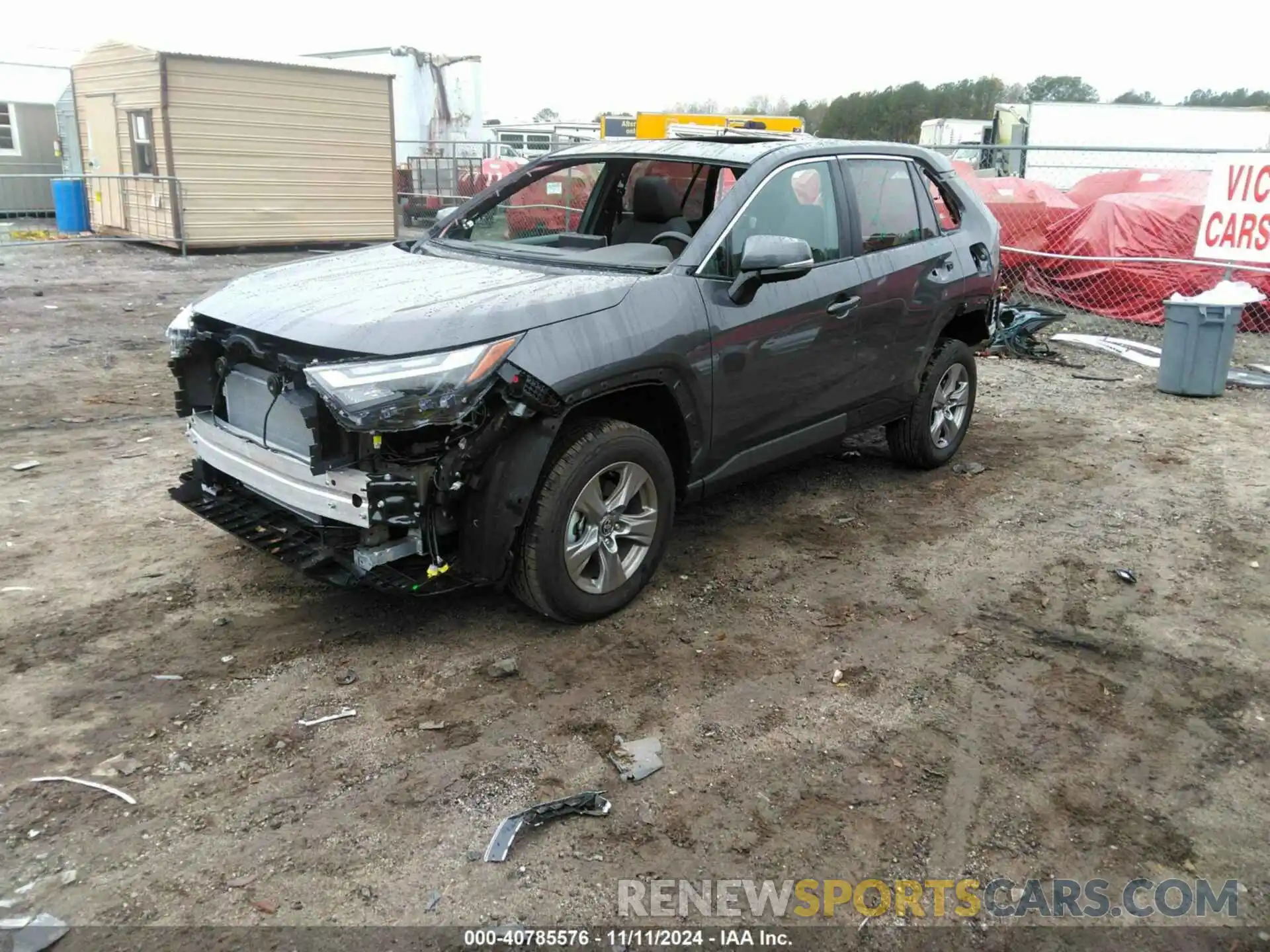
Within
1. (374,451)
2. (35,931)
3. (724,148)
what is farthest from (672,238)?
(35,931)

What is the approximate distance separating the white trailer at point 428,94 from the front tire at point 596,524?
21452 millimetres

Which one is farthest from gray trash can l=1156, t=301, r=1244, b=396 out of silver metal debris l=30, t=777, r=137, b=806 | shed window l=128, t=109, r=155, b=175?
shed window l=128, t=109, r=155, b=175

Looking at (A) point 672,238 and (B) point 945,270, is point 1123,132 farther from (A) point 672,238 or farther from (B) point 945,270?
(A) point 672,238

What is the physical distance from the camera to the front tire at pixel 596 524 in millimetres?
3727

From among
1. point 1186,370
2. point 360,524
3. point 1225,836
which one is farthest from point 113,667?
point 1186,370

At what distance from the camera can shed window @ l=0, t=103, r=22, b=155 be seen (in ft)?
70.4

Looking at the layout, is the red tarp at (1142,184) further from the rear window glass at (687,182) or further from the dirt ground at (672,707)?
the rear window glass at (687,182)

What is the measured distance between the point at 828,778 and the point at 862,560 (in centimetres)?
188

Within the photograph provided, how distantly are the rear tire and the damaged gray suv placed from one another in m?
0.14

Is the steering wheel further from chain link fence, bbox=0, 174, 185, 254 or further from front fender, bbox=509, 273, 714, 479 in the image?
chain link fence, bbox=0, 174, 185, 254

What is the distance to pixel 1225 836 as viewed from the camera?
2.96 metres

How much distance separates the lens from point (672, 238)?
4574mm

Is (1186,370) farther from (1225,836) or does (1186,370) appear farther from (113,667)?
(113,667)

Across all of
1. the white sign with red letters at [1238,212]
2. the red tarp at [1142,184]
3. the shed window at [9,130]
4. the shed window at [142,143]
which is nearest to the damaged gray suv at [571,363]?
the white sign with red letters at [1238,212]
